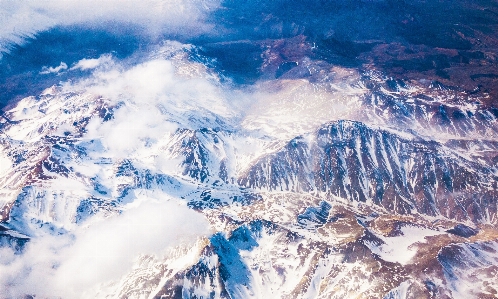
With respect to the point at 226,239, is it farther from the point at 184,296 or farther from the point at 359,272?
the point at 359,272

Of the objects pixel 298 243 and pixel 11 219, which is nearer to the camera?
pixel 298 243

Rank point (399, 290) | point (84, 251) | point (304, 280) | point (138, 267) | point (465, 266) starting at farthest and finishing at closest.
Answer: point (84, 251), point (138, 267), point (304, 280), point (465, 266), point (399, 290)

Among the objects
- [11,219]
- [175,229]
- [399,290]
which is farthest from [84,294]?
[399,290]

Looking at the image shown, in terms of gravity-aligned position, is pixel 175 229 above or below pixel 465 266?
below

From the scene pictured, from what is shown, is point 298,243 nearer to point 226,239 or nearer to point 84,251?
point 226,239

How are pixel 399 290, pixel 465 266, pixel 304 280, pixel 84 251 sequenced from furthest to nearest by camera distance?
pixel 84 251
pixel 304 280
pixel 465 266
pixel 399 290

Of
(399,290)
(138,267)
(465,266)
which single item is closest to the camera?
(399,290)

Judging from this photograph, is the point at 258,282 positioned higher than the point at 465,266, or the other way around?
the point at 465,266

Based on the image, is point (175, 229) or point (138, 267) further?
point (175, 229)

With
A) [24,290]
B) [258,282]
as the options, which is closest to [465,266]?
[258,282]

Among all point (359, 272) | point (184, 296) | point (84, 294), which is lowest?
point (84, 294)
